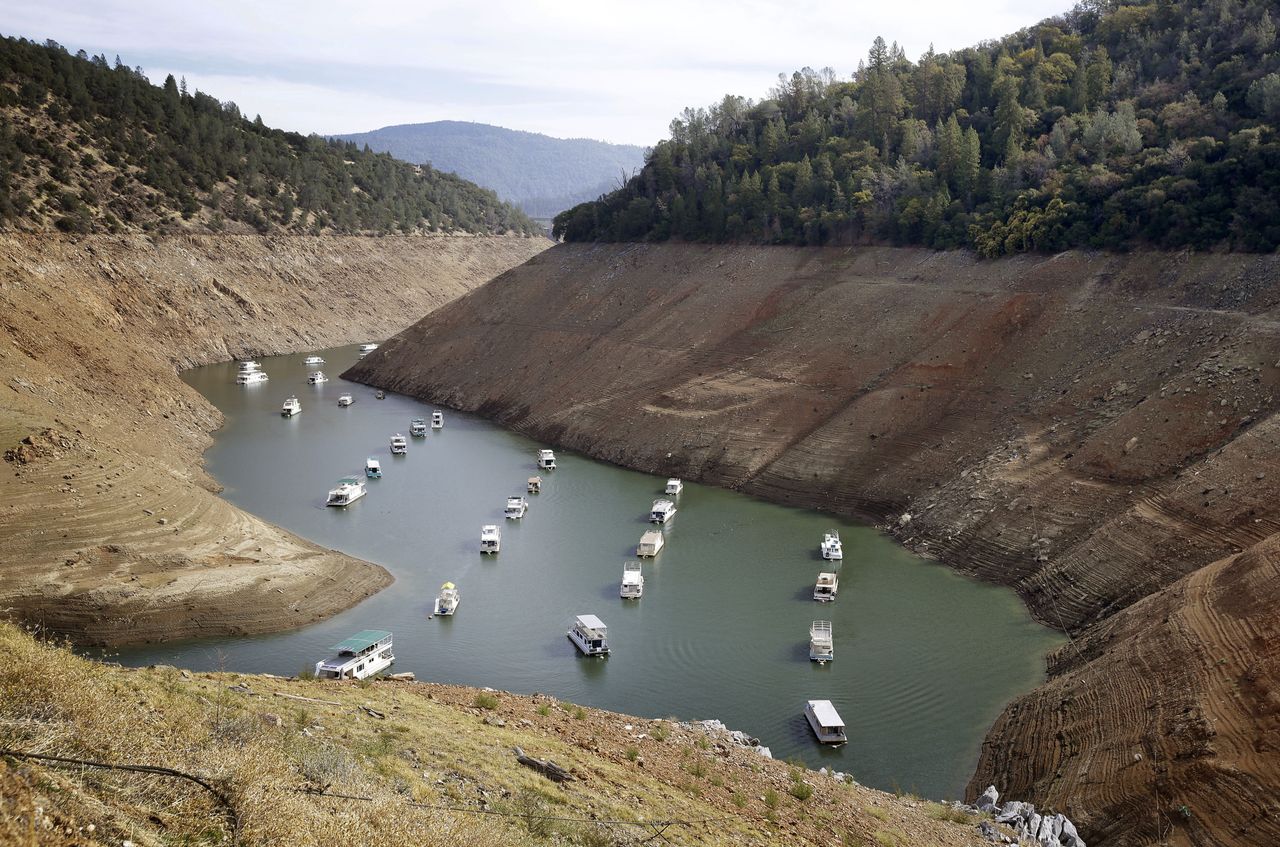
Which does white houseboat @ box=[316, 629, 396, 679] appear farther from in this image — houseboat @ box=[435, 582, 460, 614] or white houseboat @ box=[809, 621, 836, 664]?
white houseboat @ box=[809, 621, 836, 664]

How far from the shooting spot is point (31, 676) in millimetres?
12586

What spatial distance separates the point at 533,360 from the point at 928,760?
48856mm

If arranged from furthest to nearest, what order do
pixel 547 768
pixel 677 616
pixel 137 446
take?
pixel 137 446, pixel 677 616, pixel 547 768

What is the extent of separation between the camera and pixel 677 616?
3284 cm

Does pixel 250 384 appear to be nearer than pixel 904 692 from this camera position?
No

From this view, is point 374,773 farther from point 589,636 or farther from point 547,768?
point 589,636

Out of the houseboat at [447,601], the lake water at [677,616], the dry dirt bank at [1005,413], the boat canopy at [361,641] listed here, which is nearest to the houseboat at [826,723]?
the lake water at [677,616]

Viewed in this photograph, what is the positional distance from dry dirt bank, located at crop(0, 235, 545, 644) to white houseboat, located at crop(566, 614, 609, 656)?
8.06 meters

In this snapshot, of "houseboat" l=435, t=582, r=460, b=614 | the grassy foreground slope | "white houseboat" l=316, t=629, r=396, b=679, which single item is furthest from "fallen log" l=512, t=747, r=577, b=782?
"houseboat" l=435, t=582, r=460, b=614

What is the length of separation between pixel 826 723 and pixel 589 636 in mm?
7929

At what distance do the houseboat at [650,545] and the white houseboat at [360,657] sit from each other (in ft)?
38.6

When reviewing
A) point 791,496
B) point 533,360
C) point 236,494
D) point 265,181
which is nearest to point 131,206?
point 265,181

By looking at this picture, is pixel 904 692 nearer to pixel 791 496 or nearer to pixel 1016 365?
pixel 791 496

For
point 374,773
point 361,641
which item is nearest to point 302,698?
point 374,773
